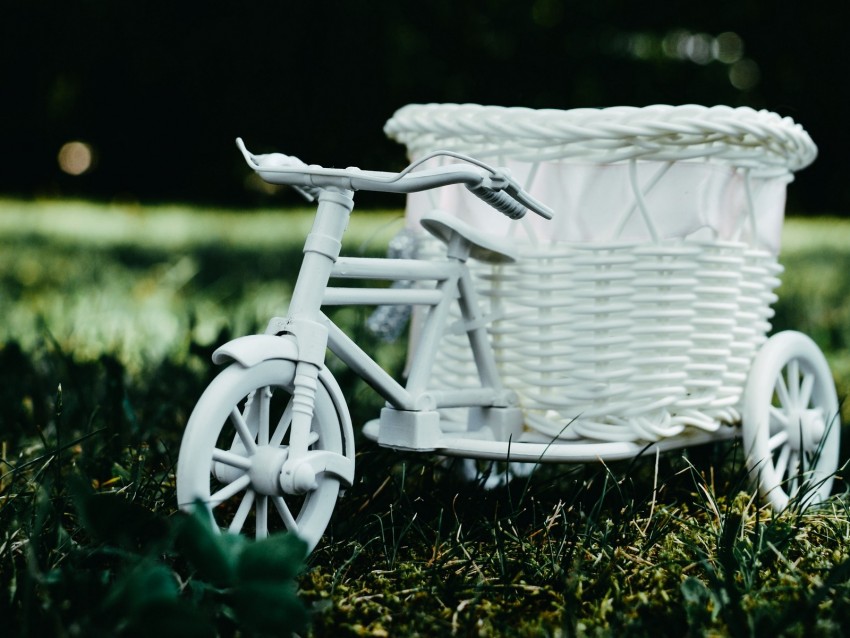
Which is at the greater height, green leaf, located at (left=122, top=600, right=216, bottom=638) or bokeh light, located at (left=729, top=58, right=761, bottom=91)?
bokeh light, located at (left=729, top=58, right=761, bottom=91)

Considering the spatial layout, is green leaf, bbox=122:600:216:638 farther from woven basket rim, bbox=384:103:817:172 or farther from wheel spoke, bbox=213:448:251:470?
woven basket rim, bbox=384:103:817:172

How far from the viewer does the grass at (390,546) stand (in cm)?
102

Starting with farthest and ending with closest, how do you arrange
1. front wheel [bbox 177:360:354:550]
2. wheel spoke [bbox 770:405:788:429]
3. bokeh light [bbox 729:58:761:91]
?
bokeh light [bbox 729:58:761:91], wheel spoke [bbox 770:405:788:429], front wheel [bbox 177:360:354:550]

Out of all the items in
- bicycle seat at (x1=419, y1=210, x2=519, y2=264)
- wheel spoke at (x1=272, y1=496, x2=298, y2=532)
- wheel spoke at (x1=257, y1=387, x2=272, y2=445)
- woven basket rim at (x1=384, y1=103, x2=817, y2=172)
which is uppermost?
woven basket rim at (x1=384, y1=103, x2=817, y2=172)

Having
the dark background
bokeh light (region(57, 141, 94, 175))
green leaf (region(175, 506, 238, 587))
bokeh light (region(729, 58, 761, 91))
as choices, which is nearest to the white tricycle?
green leaf (region(175, 506, 238, 587))

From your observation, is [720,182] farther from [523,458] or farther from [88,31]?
[88,31]

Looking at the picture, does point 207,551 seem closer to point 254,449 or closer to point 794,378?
point 254,449

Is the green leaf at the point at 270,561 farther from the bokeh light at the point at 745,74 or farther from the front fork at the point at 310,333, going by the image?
the bokeh light at the point at 745,74

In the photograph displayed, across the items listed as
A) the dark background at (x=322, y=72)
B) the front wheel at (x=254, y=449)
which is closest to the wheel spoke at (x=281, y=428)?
the front wheel at (x=254, y=449)

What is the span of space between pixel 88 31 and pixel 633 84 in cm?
581

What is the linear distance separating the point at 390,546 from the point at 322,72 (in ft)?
30.4

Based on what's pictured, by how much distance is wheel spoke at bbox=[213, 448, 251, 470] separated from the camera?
1.19 metres

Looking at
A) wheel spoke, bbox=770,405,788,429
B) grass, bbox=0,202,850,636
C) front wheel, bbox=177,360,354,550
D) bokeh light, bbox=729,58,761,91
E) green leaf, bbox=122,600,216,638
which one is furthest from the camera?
bokeh light, bbox=729,58,761,91

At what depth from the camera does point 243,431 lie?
122 cm
